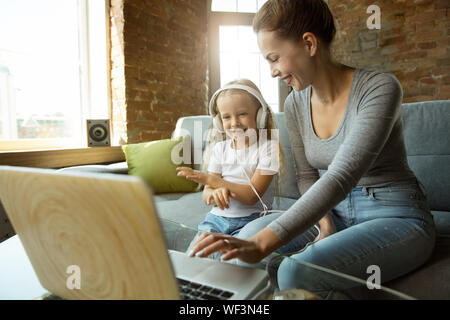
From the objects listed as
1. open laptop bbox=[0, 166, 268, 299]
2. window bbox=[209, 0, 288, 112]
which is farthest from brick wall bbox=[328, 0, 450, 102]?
open laptop bbox=[0, 166, 268, 299]

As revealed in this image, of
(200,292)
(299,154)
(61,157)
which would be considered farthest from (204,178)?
(61,157)

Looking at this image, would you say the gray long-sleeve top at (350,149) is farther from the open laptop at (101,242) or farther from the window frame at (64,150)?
the window frame at (64,150)

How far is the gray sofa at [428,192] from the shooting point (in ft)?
2.64

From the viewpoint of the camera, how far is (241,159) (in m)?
1.34

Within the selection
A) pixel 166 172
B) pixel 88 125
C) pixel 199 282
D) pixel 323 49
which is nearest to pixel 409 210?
pixel 323 49

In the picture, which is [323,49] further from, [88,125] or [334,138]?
[88,125]

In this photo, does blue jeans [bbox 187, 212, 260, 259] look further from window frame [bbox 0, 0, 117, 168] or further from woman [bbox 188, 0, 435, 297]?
window frame [bbox 0, 0, 117, 168]

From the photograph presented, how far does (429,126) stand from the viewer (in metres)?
1.37

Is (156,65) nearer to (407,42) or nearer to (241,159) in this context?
(241,159)

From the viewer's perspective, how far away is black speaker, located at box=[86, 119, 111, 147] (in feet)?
8.94

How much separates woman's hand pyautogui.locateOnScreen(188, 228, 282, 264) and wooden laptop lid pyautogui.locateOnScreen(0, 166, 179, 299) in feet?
0.58

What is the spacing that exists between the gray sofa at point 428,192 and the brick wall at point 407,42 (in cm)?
215

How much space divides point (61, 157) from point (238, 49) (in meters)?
2.50

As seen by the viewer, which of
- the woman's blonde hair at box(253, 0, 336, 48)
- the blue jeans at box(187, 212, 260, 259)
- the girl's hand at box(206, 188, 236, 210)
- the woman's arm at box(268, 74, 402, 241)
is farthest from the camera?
the blue jeans at box(187, 212, 260, 259)
